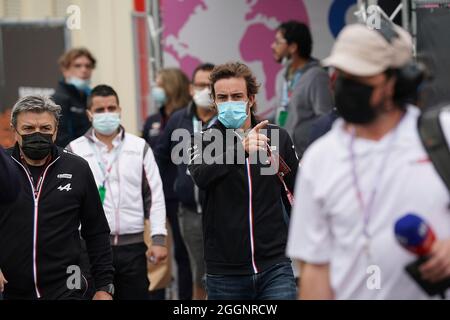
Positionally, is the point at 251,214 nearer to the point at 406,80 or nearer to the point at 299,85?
the point at 406,80

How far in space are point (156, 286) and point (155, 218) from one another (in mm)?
1956

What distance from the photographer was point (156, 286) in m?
9.66

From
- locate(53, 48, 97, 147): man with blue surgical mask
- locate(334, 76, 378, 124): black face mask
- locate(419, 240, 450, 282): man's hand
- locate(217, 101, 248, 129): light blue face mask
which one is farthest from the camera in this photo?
locate(53, 48, 97, 147): man with blue surgical mask

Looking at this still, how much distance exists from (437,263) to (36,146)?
2997 mm

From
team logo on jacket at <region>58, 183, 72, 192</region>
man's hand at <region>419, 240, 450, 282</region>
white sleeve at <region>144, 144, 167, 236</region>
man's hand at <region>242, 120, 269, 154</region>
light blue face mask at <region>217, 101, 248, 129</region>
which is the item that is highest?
light blue face mask at <region>217, 101, 248, 129</region>

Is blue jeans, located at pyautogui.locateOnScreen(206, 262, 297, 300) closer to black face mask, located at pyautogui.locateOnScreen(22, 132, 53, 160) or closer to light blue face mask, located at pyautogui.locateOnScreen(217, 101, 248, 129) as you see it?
light blue face mask, located at pyautogui.locateOnScreen(217, 101, 248, 129)

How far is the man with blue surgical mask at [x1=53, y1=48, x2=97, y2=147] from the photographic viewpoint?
32.3ft

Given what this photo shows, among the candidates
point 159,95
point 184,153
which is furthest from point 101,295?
point 159,95

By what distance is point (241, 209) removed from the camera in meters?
6.29

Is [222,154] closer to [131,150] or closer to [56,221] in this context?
[56,221]

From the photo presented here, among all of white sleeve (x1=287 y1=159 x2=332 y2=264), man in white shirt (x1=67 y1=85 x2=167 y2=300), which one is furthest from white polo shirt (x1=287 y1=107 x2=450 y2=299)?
man in white shirt (x1=67 y1=85 x2=167 y2=300)

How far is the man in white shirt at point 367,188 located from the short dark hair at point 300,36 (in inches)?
221

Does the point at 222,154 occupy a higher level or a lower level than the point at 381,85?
lower
